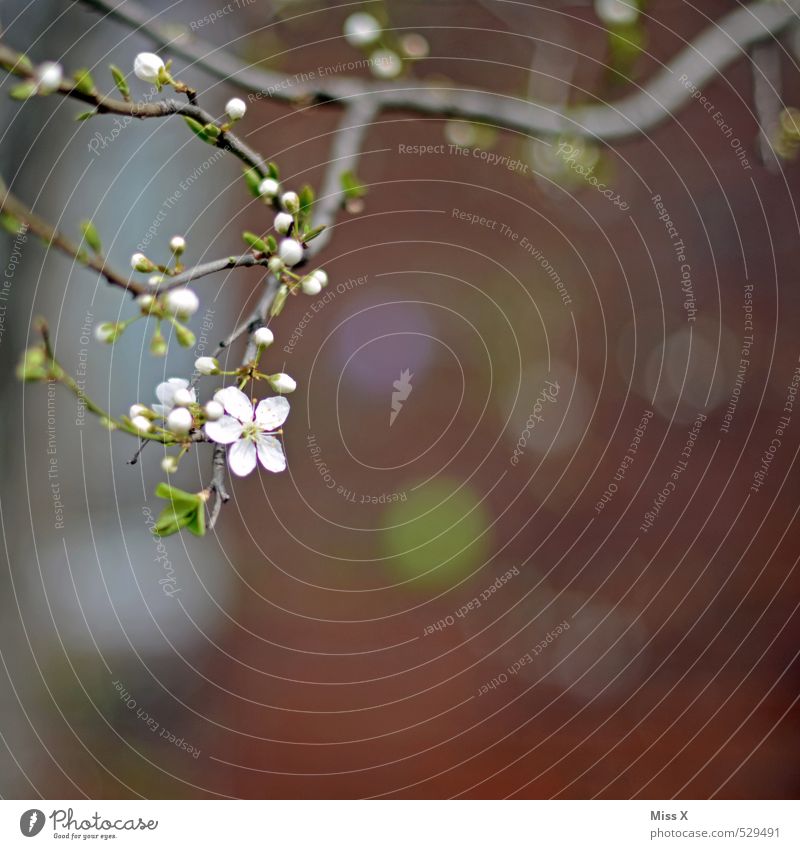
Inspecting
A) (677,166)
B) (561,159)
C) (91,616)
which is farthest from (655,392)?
(91,616)

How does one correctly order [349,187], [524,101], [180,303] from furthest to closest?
[524,101] < [349,187] < [180,303]

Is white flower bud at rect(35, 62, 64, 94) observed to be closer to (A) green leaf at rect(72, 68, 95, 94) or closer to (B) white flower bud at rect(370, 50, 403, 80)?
(A) green leaf at rect(72, 68, 95, 94)

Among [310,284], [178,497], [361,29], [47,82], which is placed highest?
[361,29]

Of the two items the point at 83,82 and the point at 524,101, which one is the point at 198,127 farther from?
the point at 524,101

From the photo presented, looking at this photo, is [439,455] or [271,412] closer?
Answer: [271,412]

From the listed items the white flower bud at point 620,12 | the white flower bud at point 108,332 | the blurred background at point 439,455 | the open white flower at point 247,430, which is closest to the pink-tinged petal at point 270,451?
the open white flower at point 247,430

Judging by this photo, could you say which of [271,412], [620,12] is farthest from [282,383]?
[620,12]

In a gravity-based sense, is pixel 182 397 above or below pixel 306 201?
below
